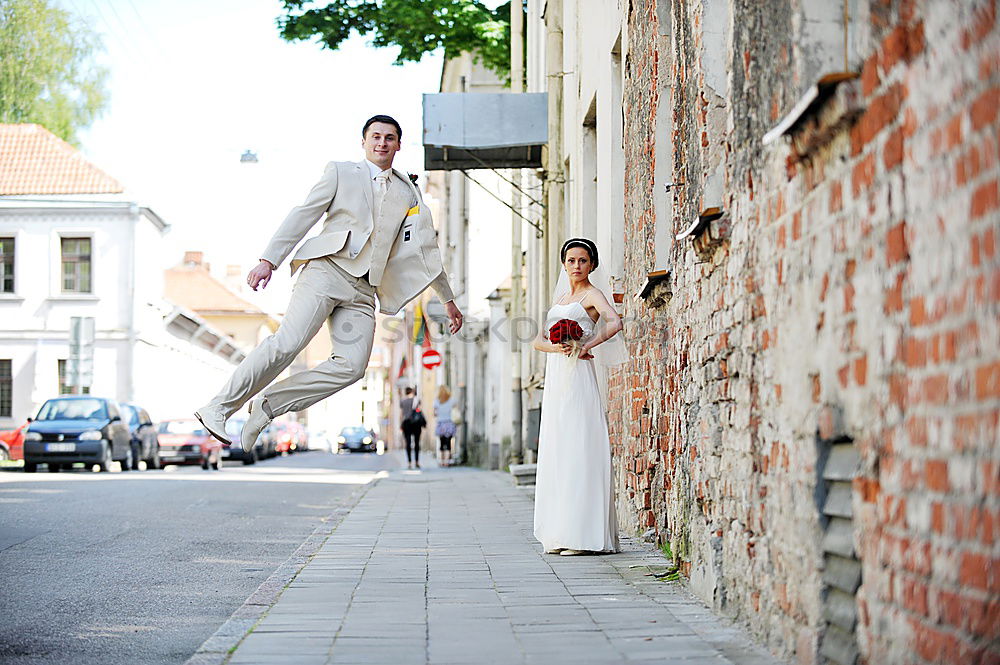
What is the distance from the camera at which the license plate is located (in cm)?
2464

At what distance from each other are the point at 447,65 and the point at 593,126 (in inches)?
1115

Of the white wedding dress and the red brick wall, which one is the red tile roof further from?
the red brick wall

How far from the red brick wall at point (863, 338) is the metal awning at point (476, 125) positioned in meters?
11.0

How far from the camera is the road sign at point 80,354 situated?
29031 millimetres

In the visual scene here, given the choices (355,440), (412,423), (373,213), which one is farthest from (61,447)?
(355,440)

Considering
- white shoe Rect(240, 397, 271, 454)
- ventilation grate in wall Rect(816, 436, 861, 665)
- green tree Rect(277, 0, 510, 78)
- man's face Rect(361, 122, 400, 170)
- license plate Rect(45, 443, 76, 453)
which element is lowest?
license plate Rect(45, 443, 76, 453)

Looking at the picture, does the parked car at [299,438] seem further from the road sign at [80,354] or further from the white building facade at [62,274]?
the road sign at [80,354]

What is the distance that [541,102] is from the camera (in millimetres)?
18125

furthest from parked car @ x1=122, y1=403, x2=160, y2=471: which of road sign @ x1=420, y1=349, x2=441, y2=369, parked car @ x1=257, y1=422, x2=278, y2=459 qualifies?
parked car @ x1=257, y1=422, x2=278, y2=459

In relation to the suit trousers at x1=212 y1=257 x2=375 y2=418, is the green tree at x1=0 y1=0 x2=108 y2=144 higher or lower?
higher

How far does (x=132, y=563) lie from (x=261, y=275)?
1.89m

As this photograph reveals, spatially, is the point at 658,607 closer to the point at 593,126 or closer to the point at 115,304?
the point at 593,126

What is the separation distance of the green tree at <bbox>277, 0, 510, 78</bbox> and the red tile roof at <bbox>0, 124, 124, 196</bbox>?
78.7ft

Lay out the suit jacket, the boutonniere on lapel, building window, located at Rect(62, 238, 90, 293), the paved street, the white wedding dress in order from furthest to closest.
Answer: building window, located at Rect(62, 238, 90, 293) < the boutonniere on lapel < the suit jacket < the white wedding dress < the paved street
